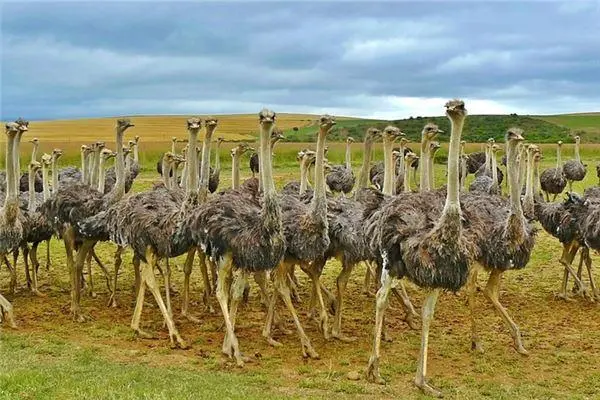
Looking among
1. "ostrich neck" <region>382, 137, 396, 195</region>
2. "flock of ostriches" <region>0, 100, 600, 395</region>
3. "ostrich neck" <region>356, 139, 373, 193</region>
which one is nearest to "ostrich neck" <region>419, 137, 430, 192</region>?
"flock of ostriches" <region>0, 100, 600, 395</region>

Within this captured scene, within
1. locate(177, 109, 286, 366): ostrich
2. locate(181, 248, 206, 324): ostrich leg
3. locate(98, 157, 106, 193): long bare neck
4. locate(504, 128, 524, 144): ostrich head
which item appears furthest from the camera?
locate(98, 157, 106, 193): long bare neck

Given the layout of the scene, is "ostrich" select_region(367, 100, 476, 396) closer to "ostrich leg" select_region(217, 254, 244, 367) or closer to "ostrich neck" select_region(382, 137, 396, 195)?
"ostrich leg" select_region(217, 254, 244, 367)

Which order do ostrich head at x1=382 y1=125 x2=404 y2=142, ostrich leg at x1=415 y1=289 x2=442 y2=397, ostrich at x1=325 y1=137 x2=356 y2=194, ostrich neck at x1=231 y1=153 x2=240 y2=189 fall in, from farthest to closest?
ostrich at x1=325 y1=137 x2=356 y2=194, ostrich neck at x1=231 y1=153 x2=240 y2=189, ostrich head at x1=382 y1=125 x2=404 y2=142, ostrich leg at x1=415 y1=289 x2=442 y2=397

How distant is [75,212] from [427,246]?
535 centimetres

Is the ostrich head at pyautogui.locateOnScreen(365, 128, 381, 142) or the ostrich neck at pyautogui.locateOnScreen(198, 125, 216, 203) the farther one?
the ostrich head at pyautogui.locateOnScreen(365, 128, 381, 142)

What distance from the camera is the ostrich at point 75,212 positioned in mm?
10391

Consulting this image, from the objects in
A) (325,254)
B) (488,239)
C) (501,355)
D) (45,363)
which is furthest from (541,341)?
(45,363)

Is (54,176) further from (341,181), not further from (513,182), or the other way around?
(341,181)

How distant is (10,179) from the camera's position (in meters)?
9.85

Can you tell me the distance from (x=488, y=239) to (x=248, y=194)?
295cm

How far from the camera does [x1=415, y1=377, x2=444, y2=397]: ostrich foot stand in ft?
24.3

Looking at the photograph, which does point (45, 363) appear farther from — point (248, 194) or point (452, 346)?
point (452, 346)

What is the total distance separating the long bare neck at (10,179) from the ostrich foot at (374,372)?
5088mm

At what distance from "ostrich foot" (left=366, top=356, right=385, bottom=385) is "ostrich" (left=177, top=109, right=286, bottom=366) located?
1.17 meters
